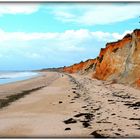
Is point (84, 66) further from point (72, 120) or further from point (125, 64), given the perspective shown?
point (72, 120)

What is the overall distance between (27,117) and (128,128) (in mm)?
4728

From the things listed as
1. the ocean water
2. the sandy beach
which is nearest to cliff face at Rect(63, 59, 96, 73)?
the ocean water

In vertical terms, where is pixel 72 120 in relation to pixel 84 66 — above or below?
below

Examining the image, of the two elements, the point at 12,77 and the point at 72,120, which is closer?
the point at 72,120

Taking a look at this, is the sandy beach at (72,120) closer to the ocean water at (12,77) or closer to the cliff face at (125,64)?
the cliff face at (125,64)

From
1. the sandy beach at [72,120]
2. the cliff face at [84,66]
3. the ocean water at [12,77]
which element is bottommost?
the sandy beach at [72,120]

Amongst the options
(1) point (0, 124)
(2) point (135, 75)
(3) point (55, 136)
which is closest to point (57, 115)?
(1) point (0, 124)

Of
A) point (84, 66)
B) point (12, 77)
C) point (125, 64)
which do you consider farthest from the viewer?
point (84, 66)

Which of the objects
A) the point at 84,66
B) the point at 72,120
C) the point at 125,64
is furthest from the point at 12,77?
the point at 72,120

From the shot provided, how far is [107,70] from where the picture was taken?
130 feet

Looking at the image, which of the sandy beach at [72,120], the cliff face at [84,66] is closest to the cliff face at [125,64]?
the sandy beach at [72,120]

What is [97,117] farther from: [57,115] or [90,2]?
[90,2]

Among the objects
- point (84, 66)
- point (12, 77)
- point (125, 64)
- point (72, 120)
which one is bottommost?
point (72, 120)

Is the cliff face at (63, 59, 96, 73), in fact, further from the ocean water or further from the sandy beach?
the sandy beach
